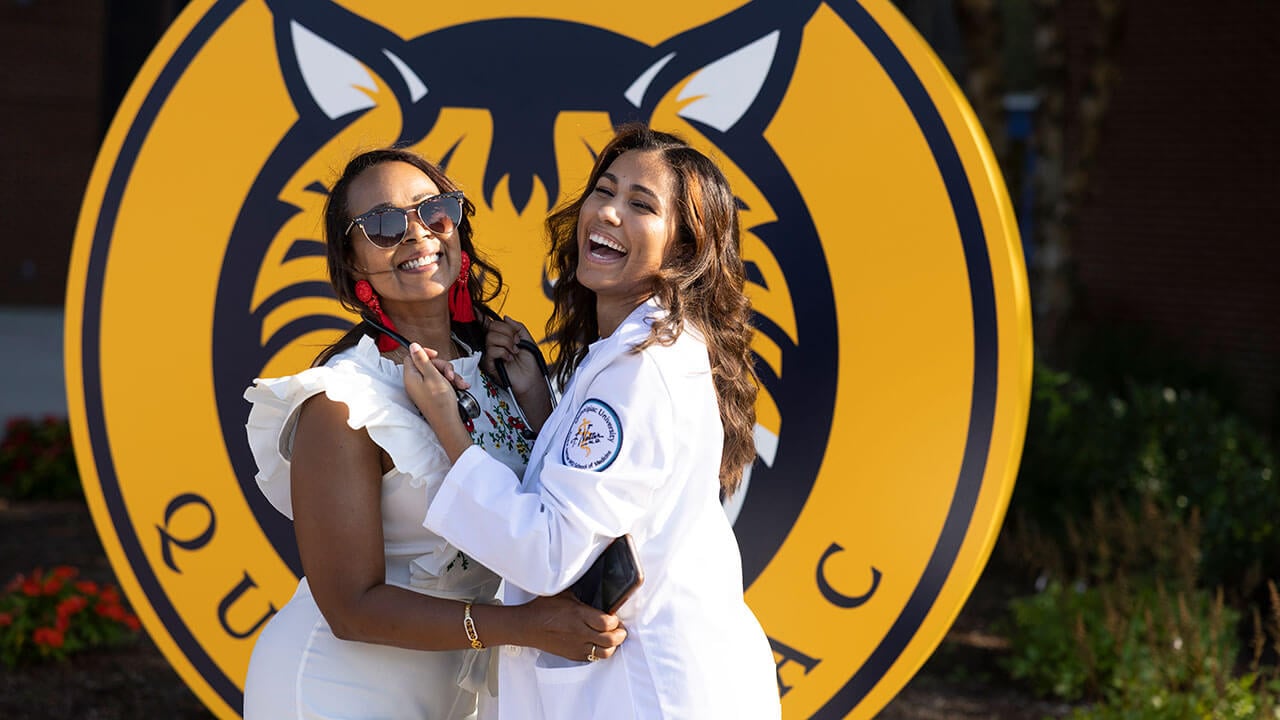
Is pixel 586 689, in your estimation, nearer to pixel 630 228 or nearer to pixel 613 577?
pixel 613 577

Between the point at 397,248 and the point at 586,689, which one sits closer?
the point at 586,689

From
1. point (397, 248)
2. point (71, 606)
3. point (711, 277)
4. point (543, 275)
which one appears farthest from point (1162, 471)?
point (71, 606)

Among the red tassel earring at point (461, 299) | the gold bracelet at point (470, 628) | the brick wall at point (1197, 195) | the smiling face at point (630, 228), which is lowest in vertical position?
the gold bracelet at point (470, 628)

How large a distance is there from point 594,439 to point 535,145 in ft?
5.52

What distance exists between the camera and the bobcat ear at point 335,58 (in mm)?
3561

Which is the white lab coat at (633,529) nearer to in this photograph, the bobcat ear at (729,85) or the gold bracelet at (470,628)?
the gold bracelet at (470,628)

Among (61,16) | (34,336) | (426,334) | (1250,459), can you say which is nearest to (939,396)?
(426,334)

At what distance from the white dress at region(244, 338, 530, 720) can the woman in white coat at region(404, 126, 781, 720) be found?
0.07 metres

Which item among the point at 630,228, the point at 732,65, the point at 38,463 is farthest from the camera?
the point at 38,463

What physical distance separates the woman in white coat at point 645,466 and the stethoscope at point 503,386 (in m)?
0.12

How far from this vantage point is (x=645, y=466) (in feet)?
7.04

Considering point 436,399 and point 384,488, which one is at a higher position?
point 436,399

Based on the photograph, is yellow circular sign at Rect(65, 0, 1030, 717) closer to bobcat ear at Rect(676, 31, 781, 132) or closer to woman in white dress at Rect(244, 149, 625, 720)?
bobcat ear at Rect(676, 31, 781, 132)

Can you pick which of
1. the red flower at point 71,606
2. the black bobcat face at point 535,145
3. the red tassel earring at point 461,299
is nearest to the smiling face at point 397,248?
the red tassel earring at point 461,299
